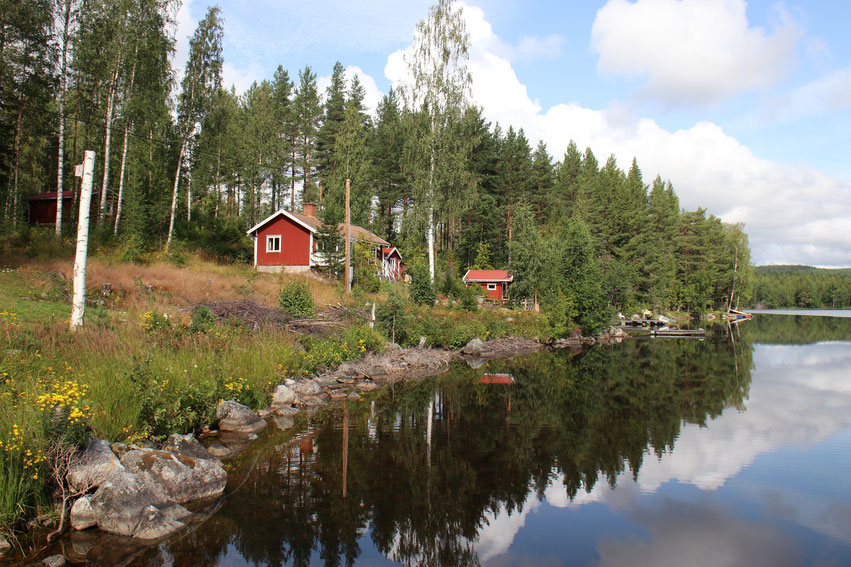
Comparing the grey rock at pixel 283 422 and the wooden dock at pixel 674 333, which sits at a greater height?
the wooden dock at pixel 674 333

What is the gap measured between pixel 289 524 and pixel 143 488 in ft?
6.59

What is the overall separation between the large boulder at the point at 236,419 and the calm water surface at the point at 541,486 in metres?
0.64

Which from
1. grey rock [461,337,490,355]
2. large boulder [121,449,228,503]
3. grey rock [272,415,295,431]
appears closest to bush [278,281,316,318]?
grey rock [272,415,295,431]

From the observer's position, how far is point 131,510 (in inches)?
255

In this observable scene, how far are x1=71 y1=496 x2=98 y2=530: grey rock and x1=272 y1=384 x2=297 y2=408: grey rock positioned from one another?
658 centimetres

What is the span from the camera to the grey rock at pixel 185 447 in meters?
8.39

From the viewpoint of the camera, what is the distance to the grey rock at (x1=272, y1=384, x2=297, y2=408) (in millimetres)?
13164

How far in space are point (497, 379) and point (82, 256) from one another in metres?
14.1

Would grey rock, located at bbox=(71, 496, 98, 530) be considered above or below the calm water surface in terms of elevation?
above

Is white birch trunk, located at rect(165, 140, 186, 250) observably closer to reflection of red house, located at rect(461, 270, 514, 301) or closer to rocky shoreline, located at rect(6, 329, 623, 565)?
rocky shoreline, located at rect(6, 329, 623, 565)

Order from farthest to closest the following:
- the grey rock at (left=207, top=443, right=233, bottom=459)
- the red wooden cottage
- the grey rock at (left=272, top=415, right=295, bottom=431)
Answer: the red wooden cottage < the grey rock at (left=272, top=415, right=295, bottom=431) < the grey rock at (left=207, top=443, right=233, bottom=459)

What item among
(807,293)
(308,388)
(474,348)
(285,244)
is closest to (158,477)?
(308,388)

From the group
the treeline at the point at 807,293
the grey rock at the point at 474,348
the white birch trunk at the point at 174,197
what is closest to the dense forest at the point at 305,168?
the white birch trunk at the point at 174,197

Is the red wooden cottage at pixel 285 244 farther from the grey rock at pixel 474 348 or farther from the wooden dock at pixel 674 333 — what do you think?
the wooden dock at pixel 674 333
